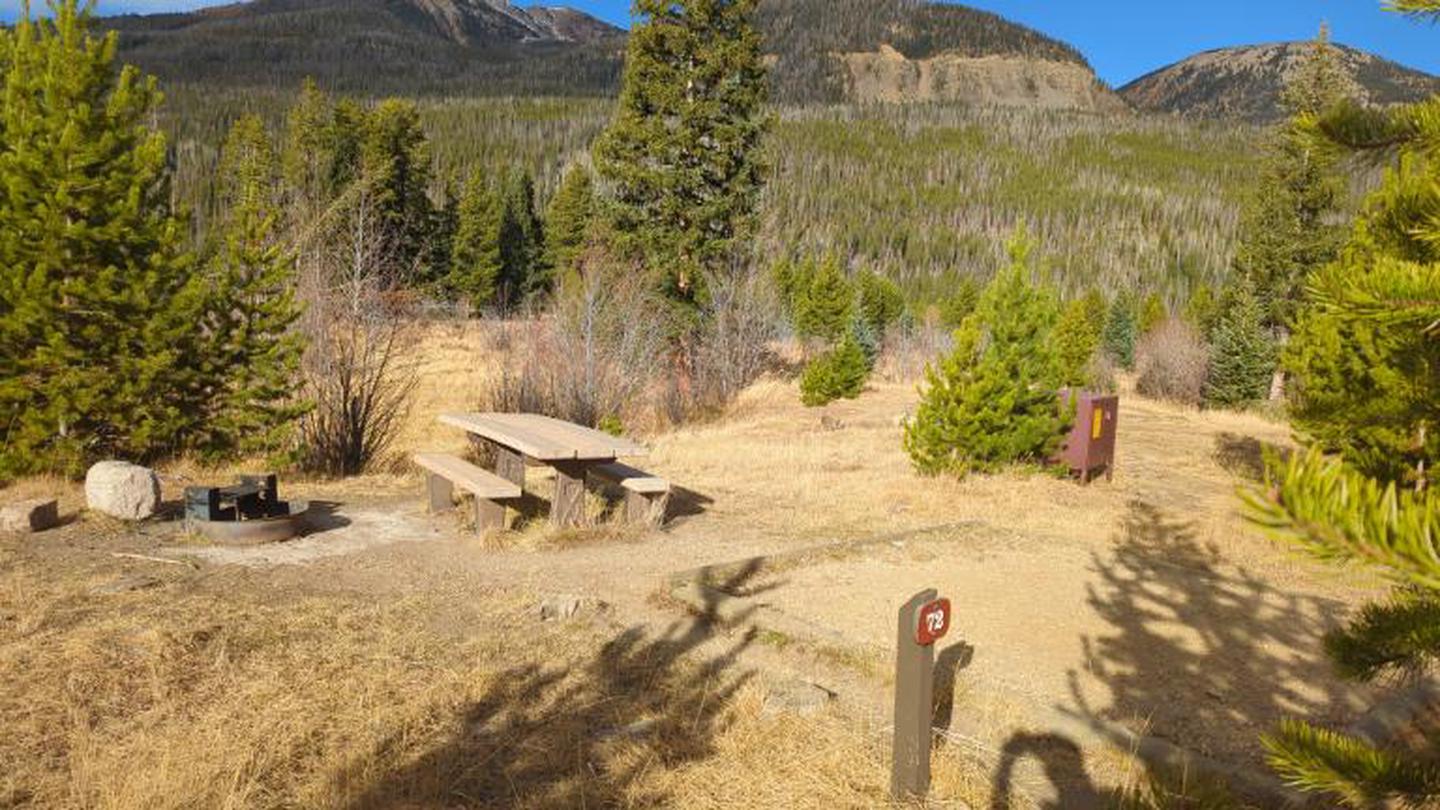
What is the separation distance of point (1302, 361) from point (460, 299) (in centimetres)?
3841

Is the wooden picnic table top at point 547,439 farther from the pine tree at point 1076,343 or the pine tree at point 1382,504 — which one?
the pine tree at point 1076,343

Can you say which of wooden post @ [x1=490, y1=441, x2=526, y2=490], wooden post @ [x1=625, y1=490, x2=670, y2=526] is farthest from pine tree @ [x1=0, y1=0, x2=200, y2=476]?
wooden post @ [x1=625, y1=490, x2=670, y2=526]

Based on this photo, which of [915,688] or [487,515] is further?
[487,515]

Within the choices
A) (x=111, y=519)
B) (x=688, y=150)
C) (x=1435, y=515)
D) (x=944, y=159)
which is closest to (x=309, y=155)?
(x=688, y=150)

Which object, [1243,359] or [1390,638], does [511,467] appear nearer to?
[1390,638]

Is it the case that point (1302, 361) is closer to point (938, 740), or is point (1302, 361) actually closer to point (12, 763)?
point (938, 740)

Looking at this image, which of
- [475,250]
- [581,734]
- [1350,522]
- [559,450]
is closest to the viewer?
[1350,522]

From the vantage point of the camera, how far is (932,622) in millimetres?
3662

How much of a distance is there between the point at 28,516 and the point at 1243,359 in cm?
2715

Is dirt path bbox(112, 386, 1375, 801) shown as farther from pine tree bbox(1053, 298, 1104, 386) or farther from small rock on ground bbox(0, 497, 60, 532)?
pine tree bbox(1053, 298, 1104, 386)

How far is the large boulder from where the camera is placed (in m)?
8.20

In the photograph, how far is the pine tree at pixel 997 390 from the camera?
447 inches

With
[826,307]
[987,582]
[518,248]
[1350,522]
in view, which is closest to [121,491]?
[987,582]

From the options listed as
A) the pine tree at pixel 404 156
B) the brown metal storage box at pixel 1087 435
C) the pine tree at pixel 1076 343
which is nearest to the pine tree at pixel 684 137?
the brown metal storage box at pixel 1087 435
